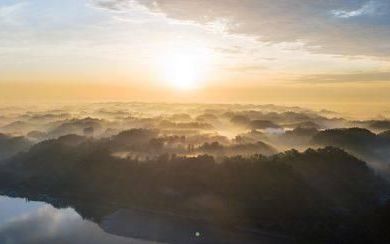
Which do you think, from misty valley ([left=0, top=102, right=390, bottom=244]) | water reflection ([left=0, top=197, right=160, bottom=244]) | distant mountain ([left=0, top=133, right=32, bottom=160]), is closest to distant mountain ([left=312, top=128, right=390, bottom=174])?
misty valley ([left=0, top=102, right=390, bottom=244])

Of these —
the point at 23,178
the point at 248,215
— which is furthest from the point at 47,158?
the point at 248,215

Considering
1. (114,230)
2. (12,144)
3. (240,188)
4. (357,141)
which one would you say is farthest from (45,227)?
(357,141)

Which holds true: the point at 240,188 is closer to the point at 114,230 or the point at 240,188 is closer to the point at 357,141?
the point at 114,230

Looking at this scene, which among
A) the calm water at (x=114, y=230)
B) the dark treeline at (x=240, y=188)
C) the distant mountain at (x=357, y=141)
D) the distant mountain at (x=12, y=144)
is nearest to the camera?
the calm water at (x=114, y=230)

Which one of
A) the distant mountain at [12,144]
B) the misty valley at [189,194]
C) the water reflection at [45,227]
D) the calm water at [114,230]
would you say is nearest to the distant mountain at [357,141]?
the misty valley at [189,194]

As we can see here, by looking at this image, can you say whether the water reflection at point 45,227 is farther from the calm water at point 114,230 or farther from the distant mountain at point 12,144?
the distant mountain at point 12,144

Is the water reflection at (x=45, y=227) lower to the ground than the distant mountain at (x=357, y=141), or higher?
lower

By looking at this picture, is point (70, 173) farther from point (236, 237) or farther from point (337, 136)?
point (337, 136)
